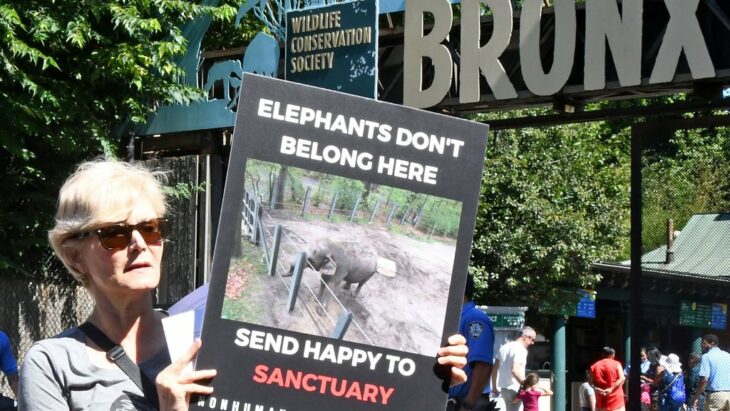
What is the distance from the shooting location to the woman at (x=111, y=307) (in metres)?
2.60

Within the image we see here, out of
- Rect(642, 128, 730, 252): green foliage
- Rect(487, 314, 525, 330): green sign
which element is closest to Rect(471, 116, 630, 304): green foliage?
Rect(487, 314, 525, 330): green sign

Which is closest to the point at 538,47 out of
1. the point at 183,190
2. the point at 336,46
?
the point at 336,46

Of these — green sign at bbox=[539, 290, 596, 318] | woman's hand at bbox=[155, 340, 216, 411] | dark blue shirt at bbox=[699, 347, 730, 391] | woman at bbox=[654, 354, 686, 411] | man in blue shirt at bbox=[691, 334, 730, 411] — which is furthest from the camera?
green sign at bbox=[539, 290, 596, 318]

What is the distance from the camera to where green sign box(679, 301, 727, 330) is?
26.6 feet

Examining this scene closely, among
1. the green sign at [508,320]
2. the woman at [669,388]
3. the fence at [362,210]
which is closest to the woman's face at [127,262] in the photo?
the fence at [362,210]

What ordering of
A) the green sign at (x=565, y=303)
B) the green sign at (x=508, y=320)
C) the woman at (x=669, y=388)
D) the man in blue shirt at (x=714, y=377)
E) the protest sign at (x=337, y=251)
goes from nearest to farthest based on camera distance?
1. the protest sign at (x=337, y=251)
2. the man in blue shirt at (x=714, y=377)
3. the woman at (x=669, y=388)
4. the green sign at (x=508, y=320)
5. the green sign at (x=565, y=303)

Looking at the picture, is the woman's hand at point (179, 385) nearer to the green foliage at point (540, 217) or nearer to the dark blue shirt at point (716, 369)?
the dark blue shirt at point (716, 369)

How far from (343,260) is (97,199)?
23.7 inches

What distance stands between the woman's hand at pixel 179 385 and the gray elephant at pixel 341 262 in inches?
12.8

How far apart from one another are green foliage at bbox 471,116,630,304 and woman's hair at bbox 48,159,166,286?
21.8 metres

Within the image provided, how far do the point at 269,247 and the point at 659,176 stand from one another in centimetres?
A: 656

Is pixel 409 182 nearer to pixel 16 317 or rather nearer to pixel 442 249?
pixel 442 249

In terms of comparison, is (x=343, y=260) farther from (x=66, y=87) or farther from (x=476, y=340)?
(x=66, y=87)

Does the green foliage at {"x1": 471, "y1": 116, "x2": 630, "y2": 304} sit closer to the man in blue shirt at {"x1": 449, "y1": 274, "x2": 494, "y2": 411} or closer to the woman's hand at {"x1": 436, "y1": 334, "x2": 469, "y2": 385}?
the man in blue shirt at {"x1": 449, "y1": 274, "x2": 494, "y2": 411}
